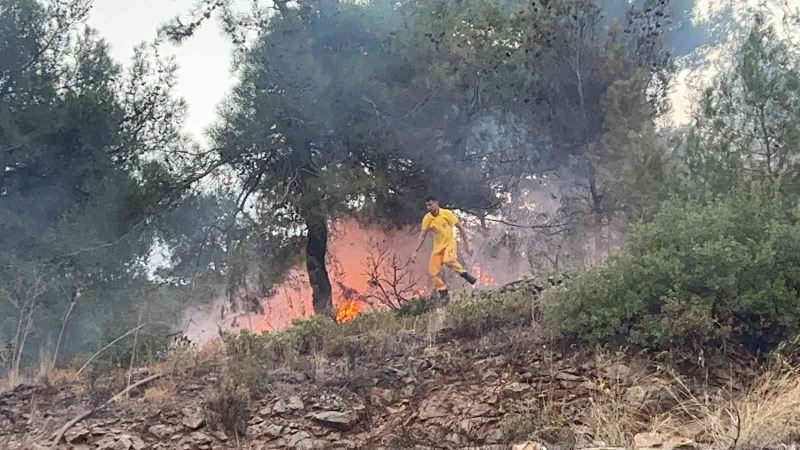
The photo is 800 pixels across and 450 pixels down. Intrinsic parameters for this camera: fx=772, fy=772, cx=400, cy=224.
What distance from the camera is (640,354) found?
6.46 meters

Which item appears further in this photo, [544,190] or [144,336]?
[544,190]

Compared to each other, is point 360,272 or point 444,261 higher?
point 360,272

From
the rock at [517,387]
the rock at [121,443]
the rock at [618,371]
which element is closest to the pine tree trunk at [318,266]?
the rock at [121,443]

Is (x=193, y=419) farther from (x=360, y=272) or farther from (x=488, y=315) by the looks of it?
(x=360, y=272)

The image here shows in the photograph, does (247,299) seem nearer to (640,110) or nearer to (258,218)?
(258,218)

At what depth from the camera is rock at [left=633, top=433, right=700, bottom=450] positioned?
447cm

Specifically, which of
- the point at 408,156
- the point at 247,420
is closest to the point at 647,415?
the point at 247,420

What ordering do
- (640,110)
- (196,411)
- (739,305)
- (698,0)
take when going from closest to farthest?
(739,305), (196,411), (640,110), (698,0)

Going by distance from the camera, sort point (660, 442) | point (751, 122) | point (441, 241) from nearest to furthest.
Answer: point (660, 442)
point (751, 122)
point (441, 241)

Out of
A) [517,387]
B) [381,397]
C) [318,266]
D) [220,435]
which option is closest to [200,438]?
[220,435]

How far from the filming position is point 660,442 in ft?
15.6

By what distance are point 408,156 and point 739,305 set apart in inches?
307

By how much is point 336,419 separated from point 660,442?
2783 mm

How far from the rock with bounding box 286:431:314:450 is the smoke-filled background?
5.21 metres
